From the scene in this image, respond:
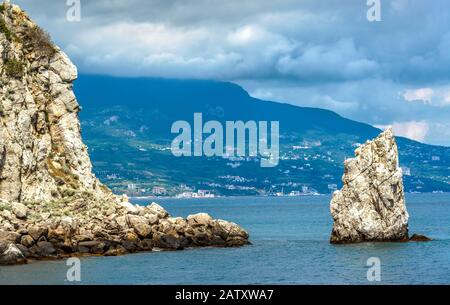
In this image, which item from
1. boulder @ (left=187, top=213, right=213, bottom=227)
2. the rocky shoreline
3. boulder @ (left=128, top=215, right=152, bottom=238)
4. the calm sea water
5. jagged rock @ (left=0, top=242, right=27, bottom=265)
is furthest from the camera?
boulder @ (left=187, top=213, right=213, bottom=227)

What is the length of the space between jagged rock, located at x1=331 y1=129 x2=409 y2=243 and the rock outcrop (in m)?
15.1

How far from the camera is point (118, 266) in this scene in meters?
80.9

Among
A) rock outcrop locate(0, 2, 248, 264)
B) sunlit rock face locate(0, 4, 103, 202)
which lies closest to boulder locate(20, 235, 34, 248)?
rock outcrop locate(0, 2, 248, 264)

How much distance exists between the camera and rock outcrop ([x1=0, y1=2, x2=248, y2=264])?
88.4m

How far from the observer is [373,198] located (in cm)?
9931

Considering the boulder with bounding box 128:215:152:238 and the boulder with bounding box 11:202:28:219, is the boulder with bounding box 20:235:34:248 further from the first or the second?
the boulder with bounding box 128:215:152:238

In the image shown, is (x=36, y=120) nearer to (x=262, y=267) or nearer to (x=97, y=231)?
(x=97, y=231)

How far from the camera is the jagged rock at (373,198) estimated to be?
99.2m

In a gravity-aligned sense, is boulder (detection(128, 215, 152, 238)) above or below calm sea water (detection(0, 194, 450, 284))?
above

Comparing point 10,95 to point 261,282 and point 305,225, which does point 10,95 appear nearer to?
point 261,282

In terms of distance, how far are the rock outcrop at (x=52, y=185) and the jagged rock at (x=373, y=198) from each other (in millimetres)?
15066

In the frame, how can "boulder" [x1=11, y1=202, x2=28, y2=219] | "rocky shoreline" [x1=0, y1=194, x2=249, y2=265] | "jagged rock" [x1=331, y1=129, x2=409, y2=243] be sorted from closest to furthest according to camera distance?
"rocky shoreline" [x1=0, y1=194, x2=249, y2=265] → "boulder" [x1=11, y1=202, x2=28, y2=219] → "jagged rock" [x1=331, y1=129, x2=409, y2=243]
